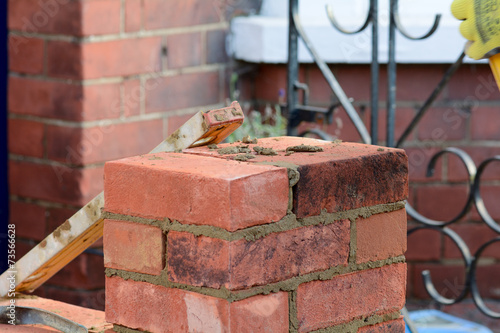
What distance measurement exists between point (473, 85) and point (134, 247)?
2.06 metres

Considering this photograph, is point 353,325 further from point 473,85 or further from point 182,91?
Answer: point 473,85

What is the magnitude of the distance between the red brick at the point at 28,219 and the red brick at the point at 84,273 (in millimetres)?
165

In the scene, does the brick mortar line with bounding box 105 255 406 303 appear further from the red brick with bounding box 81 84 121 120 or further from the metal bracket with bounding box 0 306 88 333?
the red brick with bounding box 81 84 121 120

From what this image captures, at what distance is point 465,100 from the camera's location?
118 inches

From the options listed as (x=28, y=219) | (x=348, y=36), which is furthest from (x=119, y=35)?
(x=348, y=36)

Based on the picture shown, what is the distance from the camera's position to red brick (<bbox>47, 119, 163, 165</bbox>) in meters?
2.62

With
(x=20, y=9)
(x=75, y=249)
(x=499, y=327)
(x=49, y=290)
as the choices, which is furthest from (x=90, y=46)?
(x=499, y=327)

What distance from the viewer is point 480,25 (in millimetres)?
1767

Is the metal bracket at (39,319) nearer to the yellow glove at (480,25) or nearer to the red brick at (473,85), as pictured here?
the yellow glove at (480,25)

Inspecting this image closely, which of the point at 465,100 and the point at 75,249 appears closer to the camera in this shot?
the point at 75,249

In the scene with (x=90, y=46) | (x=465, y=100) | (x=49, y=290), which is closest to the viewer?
(x=90, y=46)

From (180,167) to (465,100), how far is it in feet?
6.67

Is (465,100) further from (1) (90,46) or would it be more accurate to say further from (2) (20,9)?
(2) (20,9)

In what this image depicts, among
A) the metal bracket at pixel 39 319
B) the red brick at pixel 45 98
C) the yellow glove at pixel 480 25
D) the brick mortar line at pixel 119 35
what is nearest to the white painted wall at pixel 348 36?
the brick mortar line at pixel 119 35
